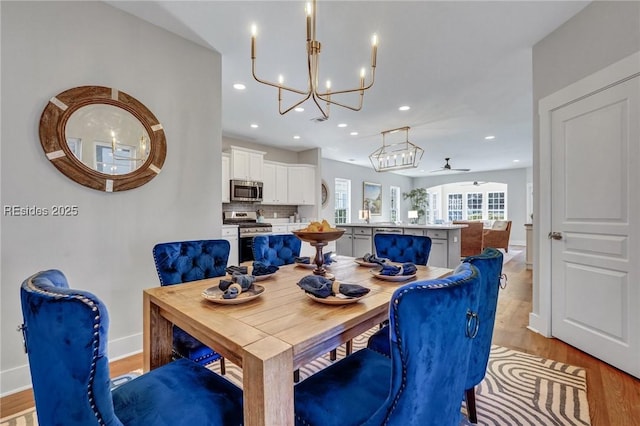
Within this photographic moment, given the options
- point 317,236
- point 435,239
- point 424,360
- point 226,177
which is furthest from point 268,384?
point 226,177

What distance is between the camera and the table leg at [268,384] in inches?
32.0

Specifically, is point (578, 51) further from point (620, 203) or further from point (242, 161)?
point (242, 161)

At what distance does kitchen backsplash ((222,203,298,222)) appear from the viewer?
5.85 metres

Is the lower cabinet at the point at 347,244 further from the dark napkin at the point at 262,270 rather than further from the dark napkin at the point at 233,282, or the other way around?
the dark napkin at the point at 233,282

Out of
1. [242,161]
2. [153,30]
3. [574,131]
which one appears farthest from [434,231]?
[153,30]

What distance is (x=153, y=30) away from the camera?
8.13ft

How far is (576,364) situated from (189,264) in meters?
2.89

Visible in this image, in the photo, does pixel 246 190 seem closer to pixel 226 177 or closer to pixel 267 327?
pixel 226 177

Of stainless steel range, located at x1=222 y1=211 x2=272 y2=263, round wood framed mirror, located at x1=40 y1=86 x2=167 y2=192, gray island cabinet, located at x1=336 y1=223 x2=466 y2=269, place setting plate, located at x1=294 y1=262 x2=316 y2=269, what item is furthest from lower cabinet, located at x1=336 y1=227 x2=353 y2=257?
round wood framed mirror, located at x1=40 y1=86 x2=167 y2=192

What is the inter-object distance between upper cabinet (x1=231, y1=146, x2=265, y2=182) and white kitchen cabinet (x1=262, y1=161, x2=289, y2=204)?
24 cm

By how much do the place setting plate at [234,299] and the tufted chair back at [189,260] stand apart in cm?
58

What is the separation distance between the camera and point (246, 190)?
18.4 ft

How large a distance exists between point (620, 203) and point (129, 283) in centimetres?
376

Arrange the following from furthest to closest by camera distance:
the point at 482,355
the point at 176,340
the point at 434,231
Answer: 1. the point at 434,231
2. the point at 176,340
3. the point at 482,355
